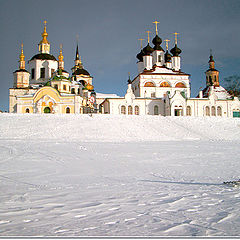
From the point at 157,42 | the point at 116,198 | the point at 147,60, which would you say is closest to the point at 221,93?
the point at 147,60

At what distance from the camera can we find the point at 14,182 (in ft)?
18.2

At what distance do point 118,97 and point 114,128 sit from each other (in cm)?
1974

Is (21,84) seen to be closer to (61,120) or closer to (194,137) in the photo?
(61,120)

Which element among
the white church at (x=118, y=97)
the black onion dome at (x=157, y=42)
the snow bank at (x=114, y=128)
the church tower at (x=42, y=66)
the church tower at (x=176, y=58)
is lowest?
the snow bank at (x=114, y=128)

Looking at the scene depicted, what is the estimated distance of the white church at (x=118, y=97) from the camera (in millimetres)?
38531

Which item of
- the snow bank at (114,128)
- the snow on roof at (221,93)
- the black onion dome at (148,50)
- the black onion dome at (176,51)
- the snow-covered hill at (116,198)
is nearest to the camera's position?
the snow-covered hill at (116,198)

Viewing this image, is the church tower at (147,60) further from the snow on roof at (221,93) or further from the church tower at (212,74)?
the church tower at (212,74)

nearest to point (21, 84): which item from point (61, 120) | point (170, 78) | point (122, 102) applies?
point (122, 102)

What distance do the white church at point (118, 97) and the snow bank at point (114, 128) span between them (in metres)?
12.8

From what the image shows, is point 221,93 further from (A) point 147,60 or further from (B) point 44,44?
(B) point 44,44

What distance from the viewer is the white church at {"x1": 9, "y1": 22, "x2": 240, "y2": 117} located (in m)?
38.5

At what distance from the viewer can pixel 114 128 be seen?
22422 mm

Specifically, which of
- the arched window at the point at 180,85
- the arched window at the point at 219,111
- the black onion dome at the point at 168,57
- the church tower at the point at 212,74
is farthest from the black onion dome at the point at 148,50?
the arched window at the point at 219,111

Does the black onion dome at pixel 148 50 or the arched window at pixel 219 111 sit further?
the black onion dome at pixel 148 50
